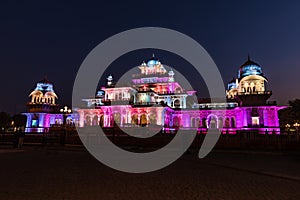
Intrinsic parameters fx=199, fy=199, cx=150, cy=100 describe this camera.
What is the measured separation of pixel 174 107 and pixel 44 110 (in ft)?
110

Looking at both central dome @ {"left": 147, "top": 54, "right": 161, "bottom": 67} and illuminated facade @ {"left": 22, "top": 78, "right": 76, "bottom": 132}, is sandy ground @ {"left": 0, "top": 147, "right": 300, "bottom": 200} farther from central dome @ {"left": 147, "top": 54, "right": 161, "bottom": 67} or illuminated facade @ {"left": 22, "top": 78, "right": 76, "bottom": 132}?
illuminated facade @ {"left": 22, "top": 78, "right": 76, "bottom": 132}

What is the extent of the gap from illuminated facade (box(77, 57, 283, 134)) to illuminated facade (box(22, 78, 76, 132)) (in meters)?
7.82

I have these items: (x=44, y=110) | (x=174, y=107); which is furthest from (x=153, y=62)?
(x=44, y=110)

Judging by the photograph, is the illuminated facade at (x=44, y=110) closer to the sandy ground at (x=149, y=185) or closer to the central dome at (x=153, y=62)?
the central dome at (x=153, y=62)

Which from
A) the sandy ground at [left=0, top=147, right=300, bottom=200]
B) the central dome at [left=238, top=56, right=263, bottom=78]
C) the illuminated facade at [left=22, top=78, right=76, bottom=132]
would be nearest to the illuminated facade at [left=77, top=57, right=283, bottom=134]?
the central dome at [left=238, top=56, right=263, bottom=78]

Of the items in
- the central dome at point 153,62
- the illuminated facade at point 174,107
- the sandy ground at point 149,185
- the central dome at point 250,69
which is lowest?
the sandy ground at point 149,185

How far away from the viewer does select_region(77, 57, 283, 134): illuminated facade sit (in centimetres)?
3584

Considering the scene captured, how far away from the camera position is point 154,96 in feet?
151

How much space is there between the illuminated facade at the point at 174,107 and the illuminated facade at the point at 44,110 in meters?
7.82

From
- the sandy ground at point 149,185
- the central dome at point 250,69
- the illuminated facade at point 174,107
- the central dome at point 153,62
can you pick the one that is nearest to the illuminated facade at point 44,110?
the illuminated facade at point 174,107

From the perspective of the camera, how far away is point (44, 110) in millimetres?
51531

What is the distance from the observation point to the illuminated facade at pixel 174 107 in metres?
35.8

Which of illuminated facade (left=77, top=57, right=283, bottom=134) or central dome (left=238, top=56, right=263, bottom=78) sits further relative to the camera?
central dome (left=238, top=56, right=263, bottom=78)

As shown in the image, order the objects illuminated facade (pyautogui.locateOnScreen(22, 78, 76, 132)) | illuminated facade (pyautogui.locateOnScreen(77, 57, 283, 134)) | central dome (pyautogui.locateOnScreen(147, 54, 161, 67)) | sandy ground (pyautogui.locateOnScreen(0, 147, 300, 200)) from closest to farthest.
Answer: sandy ground (pyautogui.locateOnScreen(0, 147, 300, 200)), illuminated facade (pyautogui.locateOnScreen(77, 57, 283, 134)), illuminated facade (pyautogui.locateOnScreen(22, 78, 76, 132)), central dome (pyautogui.locateOnScreen(147, 54, 161, 67))
